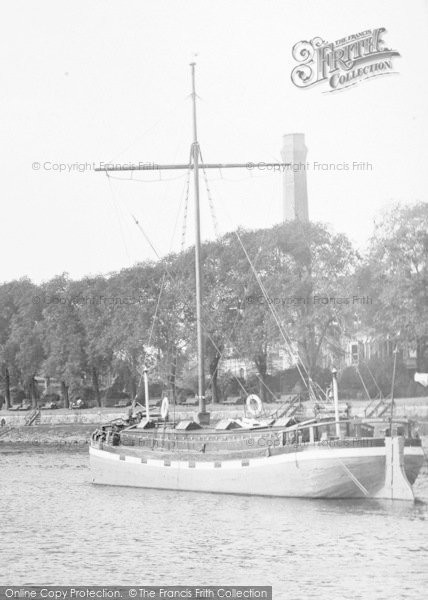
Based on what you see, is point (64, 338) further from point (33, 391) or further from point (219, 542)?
point (219, 542)

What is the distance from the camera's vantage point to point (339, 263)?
315ft

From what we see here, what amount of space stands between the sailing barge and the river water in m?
0.78

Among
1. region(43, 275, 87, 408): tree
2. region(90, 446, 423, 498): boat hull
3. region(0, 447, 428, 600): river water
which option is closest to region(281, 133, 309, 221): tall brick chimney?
region(43, 275, 87, 408): tree

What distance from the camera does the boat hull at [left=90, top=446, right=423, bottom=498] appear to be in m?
49.5

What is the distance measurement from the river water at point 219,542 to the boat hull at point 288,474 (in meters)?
0.64

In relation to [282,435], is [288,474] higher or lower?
lower

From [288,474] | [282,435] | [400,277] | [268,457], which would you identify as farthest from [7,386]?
[288,474]

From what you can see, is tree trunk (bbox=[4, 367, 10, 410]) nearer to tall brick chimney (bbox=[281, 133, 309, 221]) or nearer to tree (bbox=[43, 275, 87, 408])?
tree (bbox=[43, 275, 87, 408])

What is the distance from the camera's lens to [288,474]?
170 feet

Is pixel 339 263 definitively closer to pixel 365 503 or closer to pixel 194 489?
pixel 194 489

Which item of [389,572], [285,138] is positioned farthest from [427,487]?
[285,138]

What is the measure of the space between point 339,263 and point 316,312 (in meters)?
5.36

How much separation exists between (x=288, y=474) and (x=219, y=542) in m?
11.7

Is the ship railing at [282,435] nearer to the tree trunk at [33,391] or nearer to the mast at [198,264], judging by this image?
the mast at [198,264]
